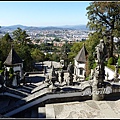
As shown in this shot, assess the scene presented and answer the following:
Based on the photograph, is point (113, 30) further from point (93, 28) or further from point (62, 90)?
point (62, 90)

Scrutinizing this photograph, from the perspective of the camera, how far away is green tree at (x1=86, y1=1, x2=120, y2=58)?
2644 centimetres

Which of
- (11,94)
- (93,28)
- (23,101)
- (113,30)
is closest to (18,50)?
(93,28)

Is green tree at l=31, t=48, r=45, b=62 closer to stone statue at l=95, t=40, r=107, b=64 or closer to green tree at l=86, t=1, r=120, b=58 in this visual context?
green tree at l=86, t=1, r=120, b=58

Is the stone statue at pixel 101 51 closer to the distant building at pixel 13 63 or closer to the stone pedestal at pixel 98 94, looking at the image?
the stone pedestal at pixel 98 94

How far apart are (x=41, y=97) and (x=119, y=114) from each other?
187 inches

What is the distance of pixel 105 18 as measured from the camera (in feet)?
89.7

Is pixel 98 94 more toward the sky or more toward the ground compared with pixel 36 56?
more toward the sky

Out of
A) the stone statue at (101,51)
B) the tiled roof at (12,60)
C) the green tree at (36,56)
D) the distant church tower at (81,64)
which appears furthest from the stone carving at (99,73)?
the green tree at (36,56)

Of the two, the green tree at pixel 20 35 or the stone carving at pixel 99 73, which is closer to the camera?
the stone carving at pixel 99 73

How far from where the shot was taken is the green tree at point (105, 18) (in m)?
26.4

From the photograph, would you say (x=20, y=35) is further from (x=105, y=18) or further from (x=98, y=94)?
(x=98, y=94)

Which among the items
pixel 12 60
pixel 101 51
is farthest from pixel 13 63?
pixel 101 51

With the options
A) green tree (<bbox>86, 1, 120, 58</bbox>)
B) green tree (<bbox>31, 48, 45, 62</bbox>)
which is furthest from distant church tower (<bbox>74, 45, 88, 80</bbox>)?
green tree (<bbox>31, 48, 45, 62</bbox>)

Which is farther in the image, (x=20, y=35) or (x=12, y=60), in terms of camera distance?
(x=20, y=35)
